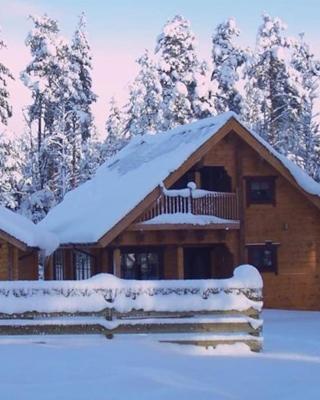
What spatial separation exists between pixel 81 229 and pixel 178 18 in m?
26.3

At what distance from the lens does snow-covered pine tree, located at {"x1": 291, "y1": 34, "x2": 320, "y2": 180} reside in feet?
160

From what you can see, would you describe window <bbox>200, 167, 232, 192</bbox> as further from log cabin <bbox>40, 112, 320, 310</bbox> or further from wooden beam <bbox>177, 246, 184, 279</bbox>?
wooden beam <bbox>177, 246, 184, 279</bbox>

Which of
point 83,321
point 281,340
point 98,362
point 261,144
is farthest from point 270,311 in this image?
point 98,362

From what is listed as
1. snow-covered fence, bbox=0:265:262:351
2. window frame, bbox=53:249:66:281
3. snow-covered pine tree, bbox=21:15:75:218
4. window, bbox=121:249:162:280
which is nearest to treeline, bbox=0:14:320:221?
snow-covered pine tree, bbox=21:15:75:218

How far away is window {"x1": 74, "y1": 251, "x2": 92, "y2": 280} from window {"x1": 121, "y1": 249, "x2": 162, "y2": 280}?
65.6 inches

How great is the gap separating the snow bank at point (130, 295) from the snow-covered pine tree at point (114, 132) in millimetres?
41696

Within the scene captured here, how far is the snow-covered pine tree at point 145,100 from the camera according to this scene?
49188mm

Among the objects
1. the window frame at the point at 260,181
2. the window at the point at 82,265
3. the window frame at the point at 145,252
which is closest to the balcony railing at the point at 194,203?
the window frame at the point at 260,181

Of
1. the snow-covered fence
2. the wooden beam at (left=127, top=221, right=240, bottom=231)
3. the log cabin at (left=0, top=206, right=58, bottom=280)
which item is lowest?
the snow-covered fence

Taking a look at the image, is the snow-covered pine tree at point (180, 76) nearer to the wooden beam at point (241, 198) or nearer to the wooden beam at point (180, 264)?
the wooden beam at point (241, 198)

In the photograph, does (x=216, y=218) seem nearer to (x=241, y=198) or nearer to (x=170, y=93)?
(x=241, y=198)

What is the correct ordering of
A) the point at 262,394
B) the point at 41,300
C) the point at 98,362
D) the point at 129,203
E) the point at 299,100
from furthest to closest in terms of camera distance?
the point at 299,100 → the point at 129,203 → the point at 41,300 → the point at 98,362 → the point at 262,394

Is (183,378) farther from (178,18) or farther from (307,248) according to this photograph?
(178,18)

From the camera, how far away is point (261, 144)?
86.7ft
